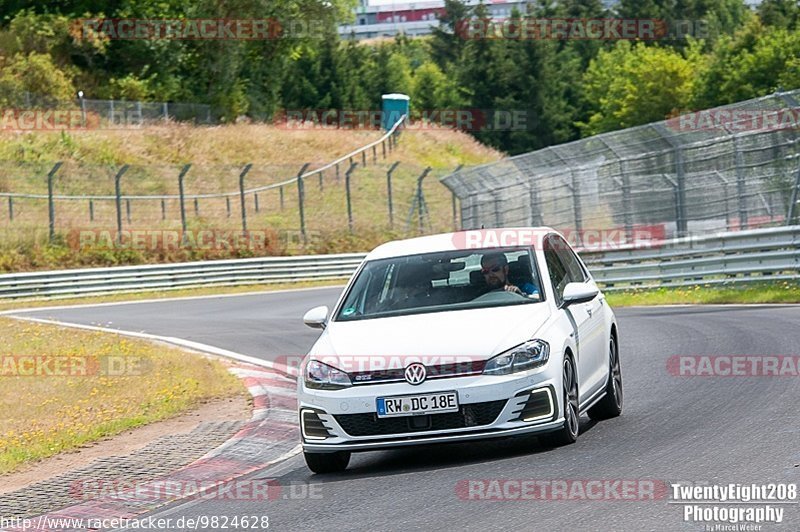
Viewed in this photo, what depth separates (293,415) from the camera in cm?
1170

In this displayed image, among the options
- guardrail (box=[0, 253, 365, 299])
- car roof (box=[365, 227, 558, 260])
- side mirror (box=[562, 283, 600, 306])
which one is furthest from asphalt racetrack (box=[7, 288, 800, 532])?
guardrail (box=[0, 253, 365, 299])

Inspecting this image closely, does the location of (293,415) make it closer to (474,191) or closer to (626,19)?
(474,191)

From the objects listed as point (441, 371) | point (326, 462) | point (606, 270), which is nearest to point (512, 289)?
point (441, 371)

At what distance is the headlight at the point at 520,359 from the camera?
26.9ft

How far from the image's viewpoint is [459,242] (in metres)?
9.70

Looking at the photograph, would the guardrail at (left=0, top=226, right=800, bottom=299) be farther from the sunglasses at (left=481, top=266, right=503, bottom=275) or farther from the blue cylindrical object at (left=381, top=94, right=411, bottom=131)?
the blue cylindrical object at (left=381, top=94, right=411, bottom=131)

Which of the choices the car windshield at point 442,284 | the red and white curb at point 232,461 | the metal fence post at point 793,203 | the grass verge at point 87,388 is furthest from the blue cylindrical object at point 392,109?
the car windshield at point 442,284

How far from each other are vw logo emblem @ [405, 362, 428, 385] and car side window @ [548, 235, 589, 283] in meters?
2.26

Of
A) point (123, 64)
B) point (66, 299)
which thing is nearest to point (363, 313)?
point (66, 299)

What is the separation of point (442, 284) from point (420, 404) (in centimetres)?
140

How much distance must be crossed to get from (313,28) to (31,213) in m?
36.8

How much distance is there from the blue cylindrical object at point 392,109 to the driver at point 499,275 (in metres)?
64.1

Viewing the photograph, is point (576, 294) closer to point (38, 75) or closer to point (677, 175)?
point (677, 175)

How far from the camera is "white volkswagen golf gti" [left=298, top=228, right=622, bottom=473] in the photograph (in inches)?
322
